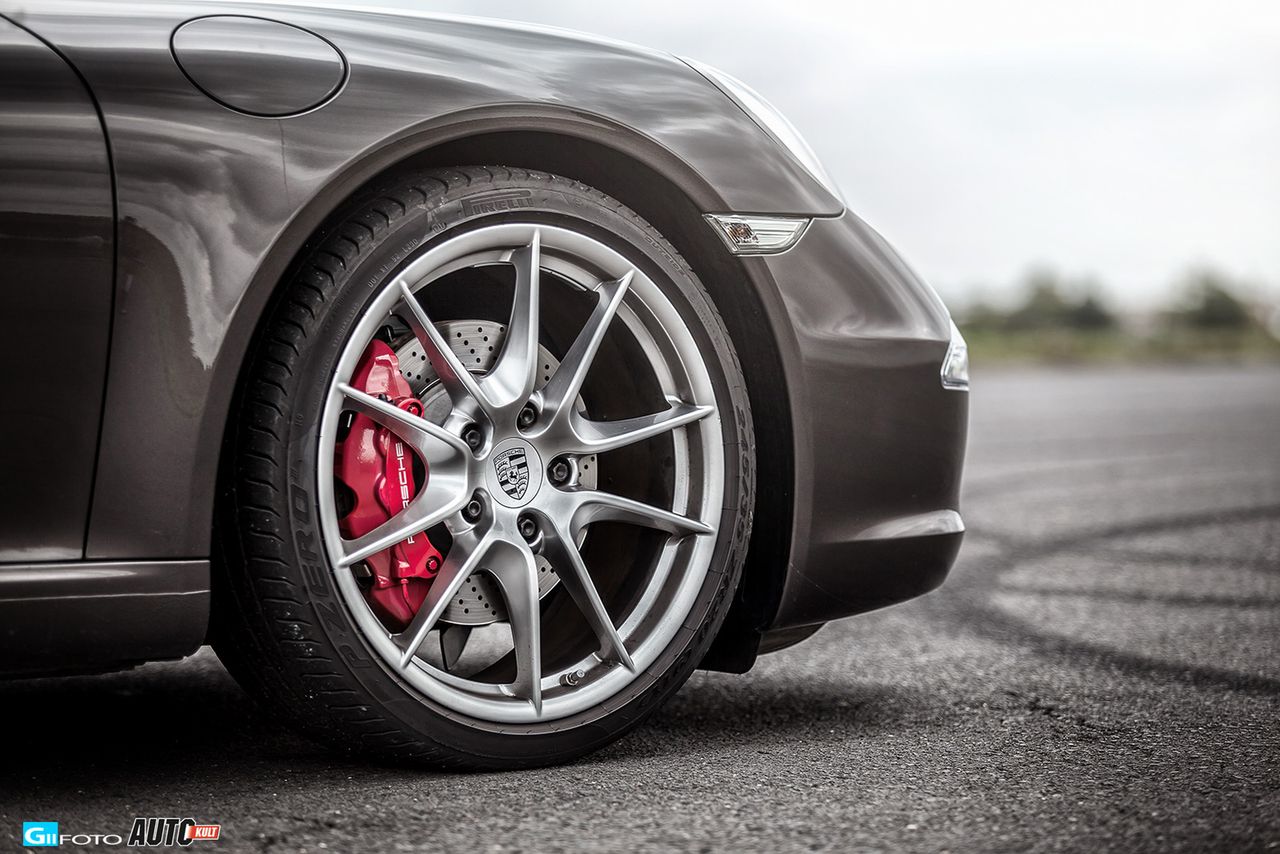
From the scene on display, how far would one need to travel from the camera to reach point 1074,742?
8.00 ft

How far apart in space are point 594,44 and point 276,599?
3.89 feet

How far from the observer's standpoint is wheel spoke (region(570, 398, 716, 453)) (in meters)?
2.26

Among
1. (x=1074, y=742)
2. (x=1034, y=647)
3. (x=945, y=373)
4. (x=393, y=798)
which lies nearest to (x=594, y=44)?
(x=945, y=373)

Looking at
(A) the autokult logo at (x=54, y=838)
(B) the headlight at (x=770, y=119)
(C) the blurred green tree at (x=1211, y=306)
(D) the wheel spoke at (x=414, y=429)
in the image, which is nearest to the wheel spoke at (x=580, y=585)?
(D) the wheel spoke at (x=414, y=429)

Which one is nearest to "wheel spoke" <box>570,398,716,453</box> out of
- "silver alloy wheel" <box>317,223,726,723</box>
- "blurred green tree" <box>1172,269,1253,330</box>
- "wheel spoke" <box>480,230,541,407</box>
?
"silver alloy wheel" <box>317,223,726,723</box>

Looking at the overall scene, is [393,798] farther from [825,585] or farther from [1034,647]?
[1034,647]

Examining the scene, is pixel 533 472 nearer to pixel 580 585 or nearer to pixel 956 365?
pixel 580 585

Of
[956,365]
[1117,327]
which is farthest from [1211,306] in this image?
[956,365]

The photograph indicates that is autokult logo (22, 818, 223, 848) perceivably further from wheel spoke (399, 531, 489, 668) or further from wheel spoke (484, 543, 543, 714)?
wheel spoke (484, 543, 543, 714)

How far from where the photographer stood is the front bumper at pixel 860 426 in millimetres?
2438

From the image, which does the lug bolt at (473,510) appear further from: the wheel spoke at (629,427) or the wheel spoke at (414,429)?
the wheel spoke at (629,427)

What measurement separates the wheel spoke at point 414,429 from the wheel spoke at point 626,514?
0.24 metres

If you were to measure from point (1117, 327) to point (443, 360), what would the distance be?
1880 inches

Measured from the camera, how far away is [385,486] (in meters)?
2.15
